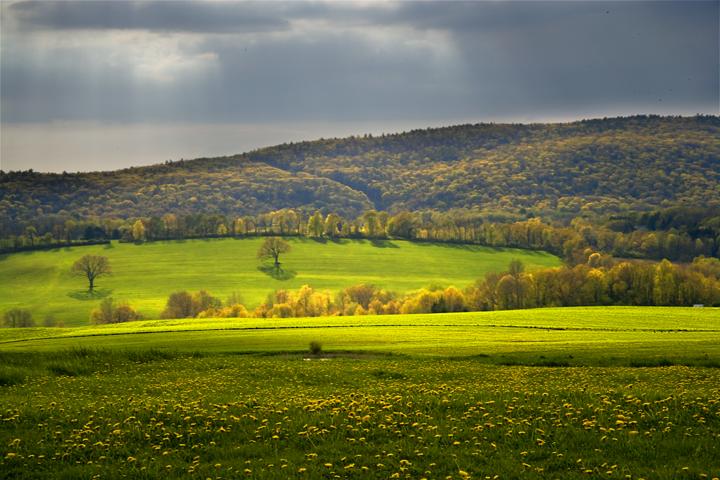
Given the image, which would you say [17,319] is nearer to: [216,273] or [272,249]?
[216,273]

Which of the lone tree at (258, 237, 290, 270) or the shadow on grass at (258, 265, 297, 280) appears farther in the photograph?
the lone tree at (258, 237, 290, 270)

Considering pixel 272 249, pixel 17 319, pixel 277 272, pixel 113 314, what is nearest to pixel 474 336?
pixel 113 314

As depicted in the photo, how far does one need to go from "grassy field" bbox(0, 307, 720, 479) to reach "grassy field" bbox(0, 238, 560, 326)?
109545 millimetres

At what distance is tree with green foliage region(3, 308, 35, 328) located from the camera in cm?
14025

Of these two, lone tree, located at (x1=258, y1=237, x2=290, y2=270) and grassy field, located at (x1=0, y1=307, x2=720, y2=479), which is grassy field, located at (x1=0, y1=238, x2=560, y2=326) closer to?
lone tree, located at (x1=258, y1=237, x2=290, y2=270)

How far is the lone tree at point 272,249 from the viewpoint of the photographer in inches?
7500

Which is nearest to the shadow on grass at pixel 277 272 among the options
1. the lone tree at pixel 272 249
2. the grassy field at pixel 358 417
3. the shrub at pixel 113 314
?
the lone tree at pixel 272 249

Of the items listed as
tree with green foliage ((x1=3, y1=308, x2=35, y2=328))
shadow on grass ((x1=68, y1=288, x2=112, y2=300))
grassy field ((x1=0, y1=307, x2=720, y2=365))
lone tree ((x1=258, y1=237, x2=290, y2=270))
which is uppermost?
lone tree ((x1=258, y1=237, x2=290, y2=270))

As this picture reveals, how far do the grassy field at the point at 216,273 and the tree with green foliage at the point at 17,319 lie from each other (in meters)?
1.78

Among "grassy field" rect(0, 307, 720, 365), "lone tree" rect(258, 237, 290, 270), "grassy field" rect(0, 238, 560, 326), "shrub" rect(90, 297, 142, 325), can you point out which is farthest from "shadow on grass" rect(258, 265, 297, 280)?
"grassy field" rect(0, 307, 720, 365)

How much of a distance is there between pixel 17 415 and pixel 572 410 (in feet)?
49.7

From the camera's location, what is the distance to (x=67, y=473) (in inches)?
700

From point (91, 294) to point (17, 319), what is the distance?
873 inches

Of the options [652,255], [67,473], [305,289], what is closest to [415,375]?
[67,473]
